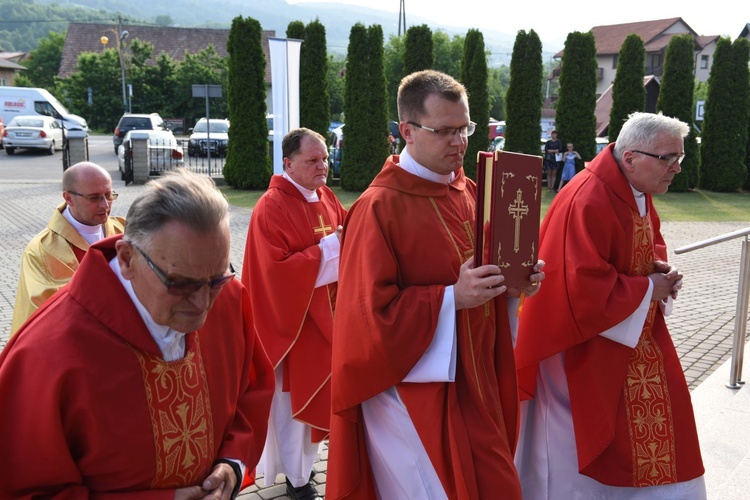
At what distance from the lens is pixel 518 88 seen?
857 inches

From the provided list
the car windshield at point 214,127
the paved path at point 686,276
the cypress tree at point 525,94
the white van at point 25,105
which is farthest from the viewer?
the white van at point 25,105

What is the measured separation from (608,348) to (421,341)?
1.25 meters

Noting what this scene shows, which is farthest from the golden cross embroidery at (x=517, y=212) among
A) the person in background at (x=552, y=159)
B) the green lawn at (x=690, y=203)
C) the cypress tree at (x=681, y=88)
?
the cypress tree at (x=681, y=88)

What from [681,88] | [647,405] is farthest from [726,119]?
[647,405]

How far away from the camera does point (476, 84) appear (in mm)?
21391

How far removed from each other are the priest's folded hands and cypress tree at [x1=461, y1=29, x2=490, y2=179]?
723 inches

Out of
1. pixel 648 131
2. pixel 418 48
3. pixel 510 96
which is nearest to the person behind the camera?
pixel 648 131

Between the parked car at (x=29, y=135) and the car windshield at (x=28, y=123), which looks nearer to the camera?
the parked car at (x=29, y=135)

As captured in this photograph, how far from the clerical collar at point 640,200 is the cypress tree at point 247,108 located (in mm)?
16910

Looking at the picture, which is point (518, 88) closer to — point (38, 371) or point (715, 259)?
point (715, 259)

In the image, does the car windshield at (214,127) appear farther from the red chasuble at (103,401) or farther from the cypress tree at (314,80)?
the red chasuble at (103,401)

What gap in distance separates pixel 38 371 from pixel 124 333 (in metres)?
0.22

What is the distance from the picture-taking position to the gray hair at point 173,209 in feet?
6.20

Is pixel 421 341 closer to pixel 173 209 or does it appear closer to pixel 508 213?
pixel 508 213
